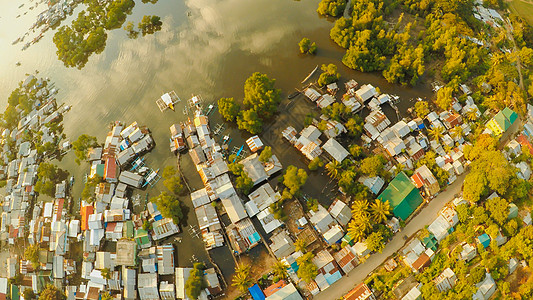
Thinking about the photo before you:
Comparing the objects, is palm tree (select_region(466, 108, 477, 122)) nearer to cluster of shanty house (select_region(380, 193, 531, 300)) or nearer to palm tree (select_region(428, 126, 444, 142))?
palm tree (select_region(428, 126, 444, 142))

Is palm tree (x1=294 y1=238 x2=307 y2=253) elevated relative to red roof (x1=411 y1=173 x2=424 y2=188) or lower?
elevated

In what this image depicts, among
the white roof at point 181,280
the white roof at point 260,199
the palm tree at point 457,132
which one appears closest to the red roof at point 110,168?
the white roof at point 181,280

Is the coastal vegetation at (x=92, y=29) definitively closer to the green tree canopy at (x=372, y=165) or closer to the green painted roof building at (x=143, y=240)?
the green painted roof building at (x=143, y=240)

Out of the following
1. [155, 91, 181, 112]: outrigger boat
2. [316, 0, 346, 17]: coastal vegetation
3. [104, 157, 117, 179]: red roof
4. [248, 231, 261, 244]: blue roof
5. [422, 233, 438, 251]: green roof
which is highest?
[316, 0, 346, 17]: coastal vegetation

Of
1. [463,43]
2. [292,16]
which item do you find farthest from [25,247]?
[463,43]

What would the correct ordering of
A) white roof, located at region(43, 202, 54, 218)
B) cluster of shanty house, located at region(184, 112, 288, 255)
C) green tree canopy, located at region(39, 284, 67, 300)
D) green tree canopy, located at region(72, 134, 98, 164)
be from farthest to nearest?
green tree canopy, located at region(72, 134, 98, 164), white roof, located at region(43, 202, 54, 218), cluster of shanty house, located at region(184, 112, 288, 255), green tree canopy, located at region(39, 284, 67, 300)

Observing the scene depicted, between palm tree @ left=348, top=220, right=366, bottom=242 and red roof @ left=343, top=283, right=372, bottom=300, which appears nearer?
red roof @ left=343, top=283, right=372, bottom=300

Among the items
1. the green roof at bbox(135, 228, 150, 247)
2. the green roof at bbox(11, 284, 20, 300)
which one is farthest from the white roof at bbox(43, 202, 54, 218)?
the green roof at bbox(135, 228, 150, 247)
